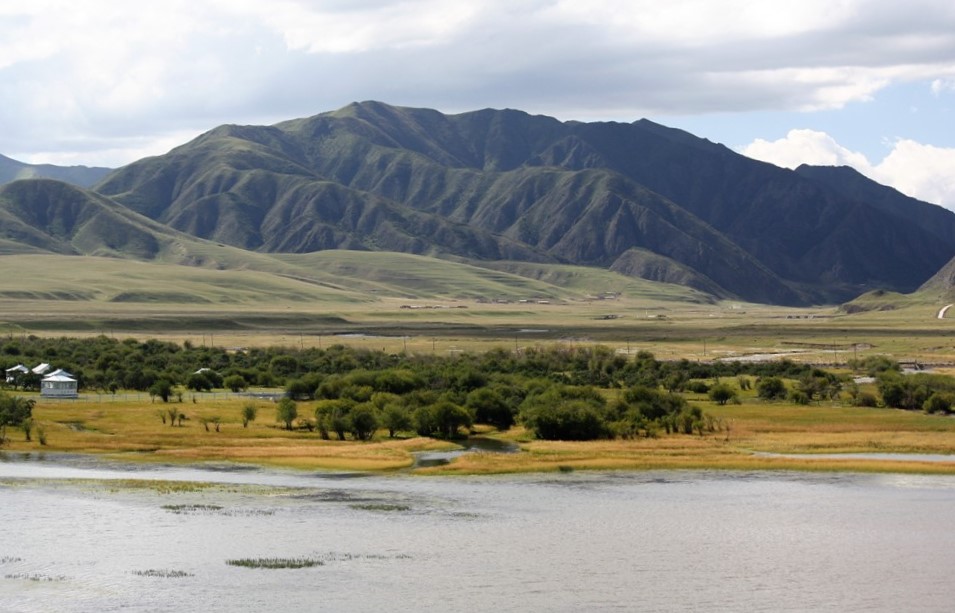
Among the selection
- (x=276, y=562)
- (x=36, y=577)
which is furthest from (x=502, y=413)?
(x=36, y=577)

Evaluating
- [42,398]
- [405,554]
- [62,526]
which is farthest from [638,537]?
[42,398]

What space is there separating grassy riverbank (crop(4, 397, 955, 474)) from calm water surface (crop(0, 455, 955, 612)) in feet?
12.4

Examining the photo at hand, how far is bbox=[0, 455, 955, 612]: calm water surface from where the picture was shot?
48.9 meters

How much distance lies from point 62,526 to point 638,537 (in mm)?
26063

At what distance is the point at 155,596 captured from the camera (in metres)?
48.4

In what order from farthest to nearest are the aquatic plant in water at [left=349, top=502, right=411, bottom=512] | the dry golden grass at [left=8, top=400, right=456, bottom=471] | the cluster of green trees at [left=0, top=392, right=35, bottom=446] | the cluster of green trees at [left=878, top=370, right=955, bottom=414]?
the cluster of green trees at [left=878, top=370, right=955, bottom=414]
the cluster of green trees at [left=0, top=392, right=35, bottom=446]
the dry golden grass at [left=8, top=400, right=456, bottom=471]
the aquatic plant in water at [left=349, top=502, right=411, bottom=512]

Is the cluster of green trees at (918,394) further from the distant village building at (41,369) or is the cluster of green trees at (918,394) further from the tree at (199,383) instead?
the distant village building at (41,369)

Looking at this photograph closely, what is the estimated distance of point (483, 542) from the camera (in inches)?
2274

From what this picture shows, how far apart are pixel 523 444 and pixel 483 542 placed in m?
33.7

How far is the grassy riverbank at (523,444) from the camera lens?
80.5 meters

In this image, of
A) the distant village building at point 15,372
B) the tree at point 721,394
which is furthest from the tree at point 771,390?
the distant village building at point 15,372

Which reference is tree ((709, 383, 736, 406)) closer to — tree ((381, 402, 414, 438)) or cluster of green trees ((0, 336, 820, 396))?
cluster of green trees ((0, 336, 820, 396))

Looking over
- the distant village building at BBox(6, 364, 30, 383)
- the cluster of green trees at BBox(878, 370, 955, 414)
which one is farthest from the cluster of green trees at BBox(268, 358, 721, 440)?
the distant village building at BBox(6, 364, 30, 383)

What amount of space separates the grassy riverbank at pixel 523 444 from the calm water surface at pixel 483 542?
12.4 ft
